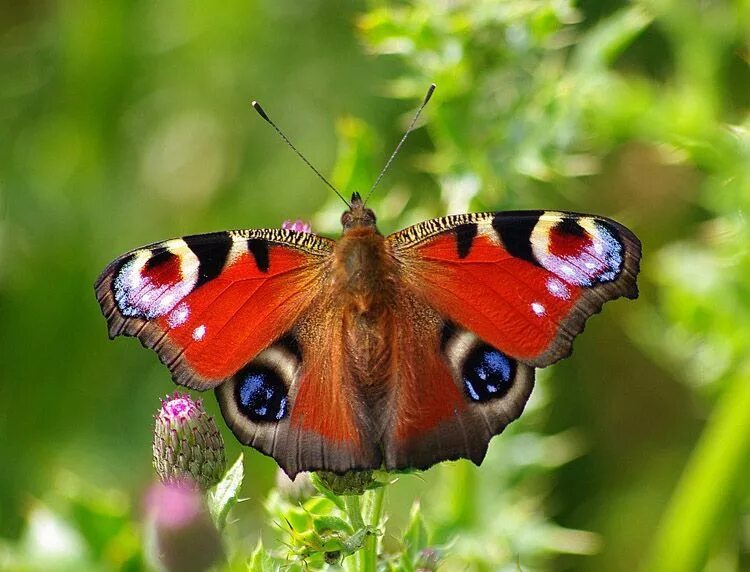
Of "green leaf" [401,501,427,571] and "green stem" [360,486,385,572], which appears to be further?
"green leaf" [401,501,427,571]

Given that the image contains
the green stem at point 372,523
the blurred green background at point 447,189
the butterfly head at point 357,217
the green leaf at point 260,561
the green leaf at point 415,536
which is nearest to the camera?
the green leaf at point 260,561

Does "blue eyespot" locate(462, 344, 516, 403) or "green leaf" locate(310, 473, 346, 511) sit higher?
"blue eyespot" locate(462, 344, 516, 403)

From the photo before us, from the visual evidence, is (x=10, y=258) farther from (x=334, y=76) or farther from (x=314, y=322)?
(x=314, y=322)

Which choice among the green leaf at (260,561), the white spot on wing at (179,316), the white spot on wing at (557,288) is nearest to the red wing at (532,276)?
the white spot on wing at (557,288)

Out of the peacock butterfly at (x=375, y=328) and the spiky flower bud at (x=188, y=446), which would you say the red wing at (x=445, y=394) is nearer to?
the peacock butterfly at (x=375, y=328)

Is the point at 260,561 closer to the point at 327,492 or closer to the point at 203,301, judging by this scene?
the point at 327,492

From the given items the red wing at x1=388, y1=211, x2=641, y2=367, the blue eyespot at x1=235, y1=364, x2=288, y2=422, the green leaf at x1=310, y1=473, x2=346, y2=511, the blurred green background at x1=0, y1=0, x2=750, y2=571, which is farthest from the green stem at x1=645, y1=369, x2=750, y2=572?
the blue eyespot at x1=235, y1=364, x2=288, y2=422

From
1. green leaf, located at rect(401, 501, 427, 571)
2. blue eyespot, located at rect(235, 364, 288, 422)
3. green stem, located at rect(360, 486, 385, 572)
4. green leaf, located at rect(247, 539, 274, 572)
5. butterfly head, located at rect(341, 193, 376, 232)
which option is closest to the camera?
green leaf, located at rect(247, 539, 274, 572)

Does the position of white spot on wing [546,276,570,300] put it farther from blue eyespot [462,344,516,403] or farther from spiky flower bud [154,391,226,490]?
spiky flower bud [154,391,226,490]
